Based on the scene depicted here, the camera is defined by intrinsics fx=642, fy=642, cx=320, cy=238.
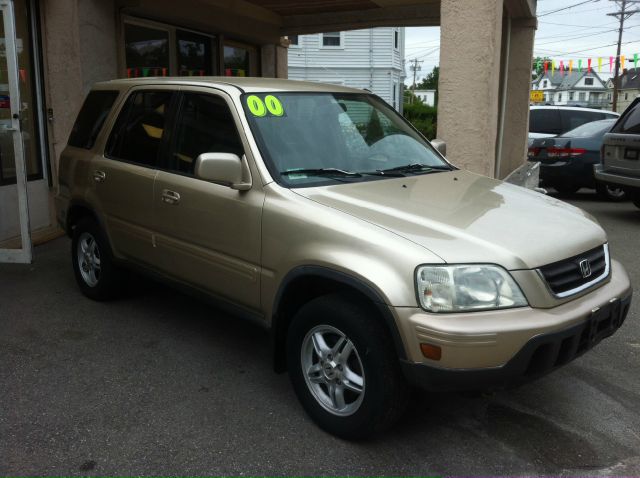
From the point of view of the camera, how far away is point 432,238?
2938 mm

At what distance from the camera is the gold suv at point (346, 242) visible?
110 inches

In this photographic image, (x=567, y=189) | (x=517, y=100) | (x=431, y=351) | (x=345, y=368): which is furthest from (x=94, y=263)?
(x=567, y=189)

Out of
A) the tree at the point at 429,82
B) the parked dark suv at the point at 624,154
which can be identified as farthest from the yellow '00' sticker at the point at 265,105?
the tree at the point at 429,82

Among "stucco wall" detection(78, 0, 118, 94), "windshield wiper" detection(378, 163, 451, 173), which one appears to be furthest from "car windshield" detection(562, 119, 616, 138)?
"windshield wiper" detection(378, 163, 451, 173)

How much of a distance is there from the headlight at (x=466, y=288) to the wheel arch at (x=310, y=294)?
0.20m

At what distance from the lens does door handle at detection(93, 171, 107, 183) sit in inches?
190

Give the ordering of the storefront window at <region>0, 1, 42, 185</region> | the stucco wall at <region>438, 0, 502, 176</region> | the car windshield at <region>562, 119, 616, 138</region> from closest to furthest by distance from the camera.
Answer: the stucco wall at <region>438, 0, 502, 176</region> < the storefront window at <region>0, 1, 42, 185</region> < the car windshield at <region>562, 119, 616, 138</region>

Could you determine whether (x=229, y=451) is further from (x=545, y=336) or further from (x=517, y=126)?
(x=517, y=126)

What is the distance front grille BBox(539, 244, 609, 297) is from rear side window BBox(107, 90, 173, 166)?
2.71 meters

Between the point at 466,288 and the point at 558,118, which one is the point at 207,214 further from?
the point at 558,118

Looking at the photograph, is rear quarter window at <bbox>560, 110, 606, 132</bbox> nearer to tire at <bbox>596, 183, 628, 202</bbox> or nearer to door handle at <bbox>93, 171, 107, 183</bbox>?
tire at <bbox>596, 183, 628, 202</bbox>

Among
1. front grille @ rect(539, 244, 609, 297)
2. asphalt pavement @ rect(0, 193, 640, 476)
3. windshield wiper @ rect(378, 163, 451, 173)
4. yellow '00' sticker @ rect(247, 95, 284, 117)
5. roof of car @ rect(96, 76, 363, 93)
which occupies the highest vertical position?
roof of car @ rect(96, 76, 363, 93)

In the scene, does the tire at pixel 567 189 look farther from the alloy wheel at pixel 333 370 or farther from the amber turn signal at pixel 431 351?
the amber turn signal at pixel 431 351

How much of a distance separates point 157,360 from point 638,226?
7427 mm
